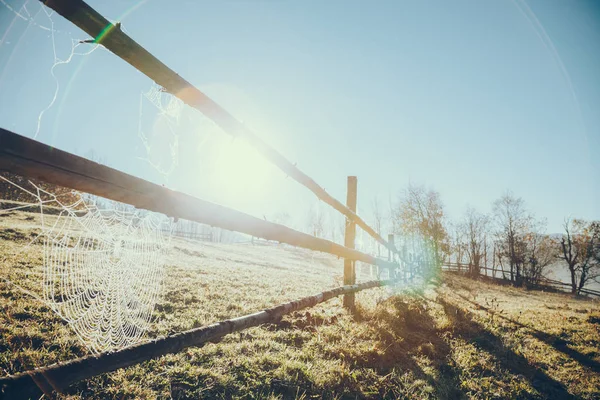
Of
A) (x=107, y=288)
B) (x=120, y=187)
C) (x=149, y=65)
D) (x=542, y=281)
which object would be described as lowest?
(x=542, y=281)

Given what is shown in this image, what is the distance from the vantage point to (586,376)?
3516 millimetres

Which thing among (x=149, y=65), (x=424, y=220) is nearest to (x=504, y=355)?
(x=149, y=65)

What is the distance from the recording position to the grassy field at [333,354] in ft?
8.91

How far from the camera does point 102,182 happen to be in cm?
119

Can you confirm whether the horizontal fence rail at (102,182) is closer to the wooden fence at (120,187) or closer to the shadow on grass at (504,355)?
the wooden fence at (120,187)

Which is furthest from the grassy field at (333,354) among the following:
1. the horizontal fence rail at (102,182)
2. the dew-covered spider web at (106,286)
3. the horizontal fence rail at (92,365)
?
the horizontal fence rail at (102,182)

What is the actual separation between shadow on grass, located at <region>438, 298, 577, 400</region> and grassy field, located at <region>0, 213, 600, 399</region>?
0.02 m

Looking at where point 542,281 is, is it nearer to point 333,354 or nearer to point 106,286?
Result: point 333,354

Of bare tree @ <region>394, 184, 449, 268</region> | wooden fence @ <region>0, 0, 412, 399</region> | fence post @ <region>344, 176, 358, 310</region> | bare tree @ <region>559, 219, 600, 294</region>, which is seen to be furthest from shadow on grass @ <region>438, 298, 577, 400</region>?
bare tree @ <region>559, 219, 600, 294</region>

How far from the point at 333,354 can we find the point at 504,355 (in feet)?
9.25

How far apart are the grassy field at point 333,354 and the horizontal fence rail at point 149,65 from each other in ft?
8.50

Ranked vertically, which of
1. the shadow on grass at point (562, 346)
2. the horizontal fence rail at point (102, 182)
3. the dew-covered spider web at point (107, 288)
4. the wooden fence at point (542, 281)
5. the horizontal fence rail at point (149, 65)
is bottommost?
the wooden fence at point (542, 281)

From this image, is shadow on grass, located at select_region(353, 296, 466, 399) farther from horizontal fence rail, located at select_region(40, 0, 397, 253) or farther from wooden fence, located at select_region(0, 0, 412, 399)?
horizontal fence rail, located at select_region(40, 0, 397, 253)

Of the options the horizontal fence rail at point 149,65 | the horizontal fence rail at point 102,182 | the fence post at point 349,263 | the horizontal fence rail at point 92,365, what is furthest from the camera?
the fence post at point 349,263
